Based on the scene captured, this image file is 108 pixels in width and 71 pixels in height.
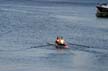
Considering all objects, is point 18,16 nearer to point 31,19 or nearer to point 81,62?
point 31,19

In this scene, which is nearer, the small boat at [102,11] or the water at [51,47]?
the water at [51,47]

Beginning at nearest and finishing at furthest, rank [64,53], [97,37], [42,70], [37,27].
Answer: [42,70]
[64,53]
[97,37]
[37,27]

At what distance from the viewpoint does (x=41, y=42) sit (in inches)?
3211

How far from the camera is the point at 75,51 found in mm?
73438

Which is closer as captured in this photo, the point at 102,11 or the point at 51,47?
the point at 51,47

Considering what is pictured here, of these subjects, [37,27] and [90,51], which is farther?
[37,27]

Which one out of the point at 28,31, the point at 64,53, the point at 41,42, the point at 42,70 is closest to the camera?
the point at 42,70

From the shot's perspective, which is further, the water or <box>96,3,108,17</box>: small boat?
<box>96,3,108,17</box>: small boat

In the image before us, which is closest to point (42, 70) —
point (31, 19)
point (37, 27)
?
point (37, 27)

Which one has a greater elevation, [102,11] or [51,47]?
[102,11]

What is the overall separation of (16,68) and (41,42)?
20132 millimetres

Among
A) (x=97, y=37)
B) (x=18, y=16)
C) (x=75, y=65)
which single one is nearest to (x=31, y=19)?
(x=18, y=16)

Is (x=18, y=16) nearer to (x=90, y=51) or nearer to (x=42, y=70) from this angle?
(x=90, y=51)

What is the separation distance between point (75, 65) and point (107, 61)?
4.50 meters
